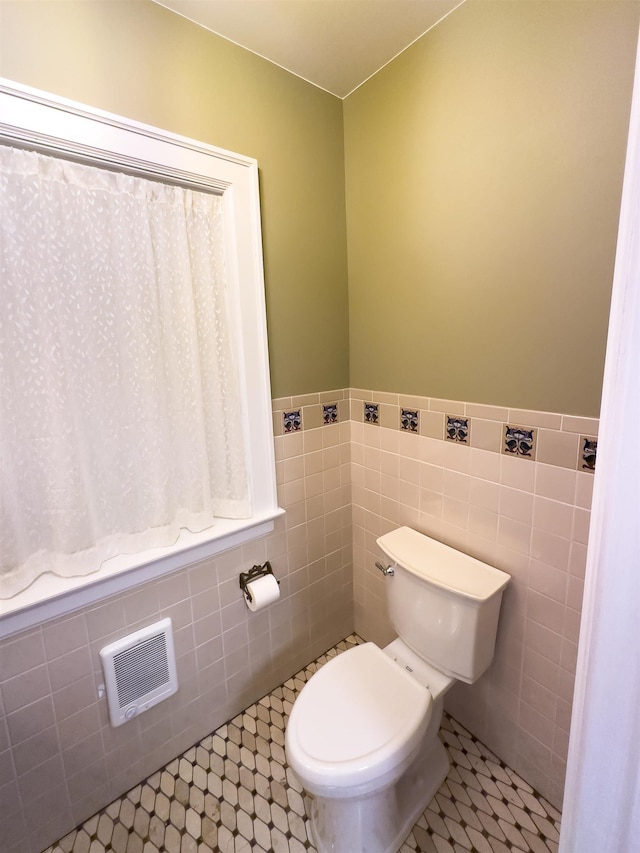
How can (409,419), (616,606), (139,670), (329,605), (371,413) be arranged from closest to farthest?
(616,606) < (139,670) < (409,419) < (371,413) < (329,605)

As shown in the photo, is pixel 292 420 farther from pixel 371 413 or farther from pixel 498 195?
pixel 498 195

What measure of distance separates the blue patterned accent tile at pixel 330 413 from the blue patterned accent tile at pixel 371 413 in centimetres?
13

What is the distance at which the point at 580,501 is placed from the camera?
3.33 ft

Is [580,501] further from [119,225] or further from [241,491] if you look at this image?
[119,225]

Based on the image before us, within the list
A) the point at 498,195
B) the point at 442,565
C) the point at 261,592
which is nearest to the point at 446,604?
the point at 442,565

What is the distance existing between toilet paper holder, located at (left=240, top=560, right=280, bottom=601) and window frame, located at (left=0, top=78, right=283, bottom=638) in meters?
0.14

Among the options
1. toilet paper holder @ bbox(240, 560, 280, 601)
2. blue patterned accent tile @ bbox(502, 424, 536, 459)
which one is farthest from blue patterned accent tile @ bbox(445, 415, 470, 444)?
toilet paper holder @ bbox(240, 560, 280, 601)

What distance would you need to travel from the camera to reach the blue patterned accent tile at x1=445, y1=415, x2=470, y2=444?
4.12 feet

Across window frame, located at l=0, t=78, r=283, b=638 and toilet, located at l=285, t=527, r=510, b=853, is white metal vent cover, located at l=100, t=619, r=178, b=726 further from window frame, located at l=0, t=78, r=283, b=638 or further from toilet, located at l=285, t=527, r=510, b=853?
toilet, located at l=285, t=527, r=510, b=853

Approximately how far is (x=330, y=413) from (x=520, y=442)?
764mm

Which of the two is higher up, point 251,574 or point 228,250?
point 228,250

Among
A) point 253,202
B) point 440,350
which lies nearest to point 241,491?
point 440,350

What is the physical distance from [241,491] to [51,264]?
90cm

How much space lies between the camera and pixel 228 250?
4.12 feet
